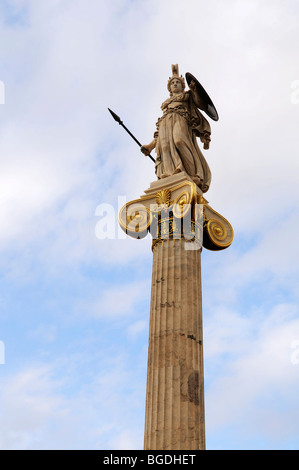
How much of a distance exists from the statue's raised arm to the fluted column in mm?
3806

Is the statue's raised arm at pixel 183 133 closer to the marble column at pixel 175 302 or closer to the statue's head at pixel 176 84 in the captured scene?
the statue's head at pixel 176 84

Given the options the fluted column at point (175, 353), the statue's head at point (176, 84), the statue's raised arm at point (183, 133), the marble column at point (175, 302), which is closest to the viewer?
the fluted column at point (175, 353)

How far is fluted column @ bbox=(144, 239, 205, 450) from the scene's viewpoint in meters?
18.1

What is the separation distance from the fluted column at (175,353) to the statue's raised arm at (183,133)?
3.81 m

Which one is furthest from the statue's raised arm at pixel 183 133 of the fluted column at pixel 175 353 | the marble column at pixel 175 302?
the fluted column at pixel 175 353

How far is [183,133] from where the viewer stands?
81.9 feet

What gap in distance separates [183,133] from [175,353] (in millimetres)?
9466

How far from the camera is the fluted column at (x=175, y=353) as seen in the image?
59.5 ft

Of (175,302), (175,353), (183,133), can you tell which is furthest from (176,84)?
(175,353)

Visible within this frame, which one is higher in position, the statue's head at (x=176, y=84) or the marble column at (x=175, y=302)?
the statue's head at (x=176, y=84)

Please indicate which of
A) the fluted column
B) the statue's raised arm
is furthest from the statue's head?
the fluted column

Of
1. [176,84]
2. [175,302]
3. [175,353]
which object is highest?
[176,84]

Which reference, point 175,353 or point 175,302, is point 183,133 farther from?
point 175,353

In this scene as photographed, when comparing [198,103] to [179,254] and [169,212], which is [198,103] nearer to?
[169,212]
